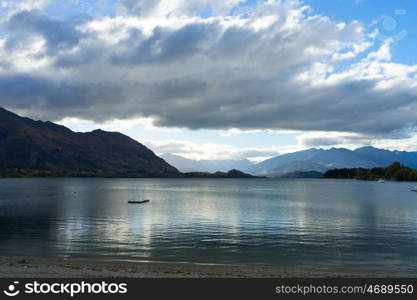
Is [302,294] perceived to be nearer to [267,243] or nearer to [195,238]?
[267,243]

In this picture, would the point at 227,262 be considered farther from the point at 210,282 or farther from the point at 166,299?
the point at 166,299

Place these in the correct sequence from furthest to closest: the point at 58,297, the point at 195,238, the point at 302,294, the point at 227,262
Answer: the point at 195,238 < the point at 227,262 < the point at 302,294 < the point at 58,297

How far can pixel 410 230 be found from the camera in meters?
77.2

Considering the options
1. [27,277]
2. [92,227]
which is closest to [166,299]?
[27,277]

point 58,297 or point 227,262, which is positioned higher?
point 58,297

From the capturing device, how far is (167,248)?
180 feet

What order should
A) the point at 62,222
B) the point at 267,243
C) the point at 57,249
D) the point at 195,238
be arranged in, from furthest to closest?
the point at 62,222, the point at 195,238, the point at 267,243, the point at 57,249

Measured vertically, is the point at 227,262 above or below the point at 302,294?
below

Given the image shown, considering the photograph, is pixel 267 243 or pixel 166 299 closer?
pixel 166 299

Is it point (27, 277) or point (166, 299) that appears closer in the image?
point (166, 299)

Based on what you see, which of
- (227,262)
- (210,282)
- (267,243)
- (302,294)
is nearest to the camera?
(302,294)

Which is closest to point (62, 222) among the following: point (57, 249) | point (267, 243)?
point (57, 249)

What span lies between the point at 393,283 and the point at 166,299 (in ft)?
57.0

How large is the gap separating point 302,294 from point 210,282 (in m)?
7.00
